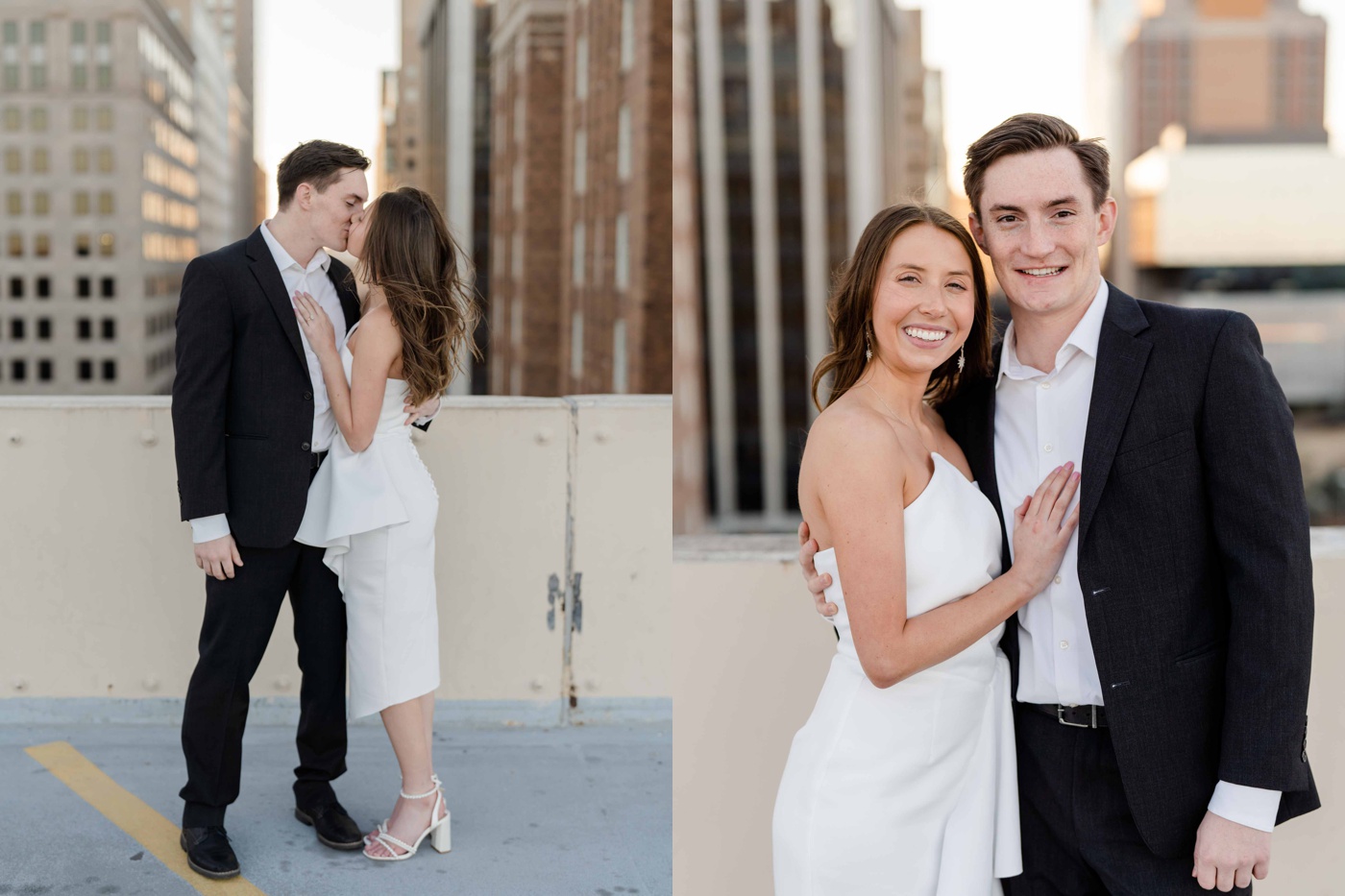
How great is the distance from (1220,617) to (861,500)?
624 mm

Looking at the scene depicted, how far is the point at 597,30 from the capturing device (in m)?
61.1

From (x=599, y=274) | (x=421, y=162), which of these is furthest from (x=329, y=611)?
(x=599, y=274)

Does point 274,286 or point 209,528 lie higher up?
point 274,286

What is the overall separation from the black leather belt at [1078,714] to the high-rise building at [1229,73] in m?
106

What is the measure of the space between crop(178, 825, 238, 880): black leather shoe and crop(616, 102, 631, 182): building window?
58.0 metres

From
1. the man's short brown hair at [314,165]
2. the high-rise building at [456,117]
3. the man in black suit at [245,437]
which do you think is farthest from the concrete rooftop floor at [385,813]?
the high-rise building at [456,117]

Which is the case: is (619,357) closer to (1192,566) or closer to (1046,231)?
(1046,231)

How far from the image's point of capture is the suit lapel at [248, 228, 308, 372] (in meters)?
3.01

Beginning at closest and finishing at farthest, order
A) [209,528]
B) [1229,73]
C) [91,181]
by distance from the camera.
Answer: [209,528] → [91,181] → [1229,73]

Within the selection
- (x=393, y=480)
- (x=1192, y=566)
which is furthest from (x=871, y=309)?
(x=393, y=480)

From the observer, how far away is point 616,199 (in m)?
62.1

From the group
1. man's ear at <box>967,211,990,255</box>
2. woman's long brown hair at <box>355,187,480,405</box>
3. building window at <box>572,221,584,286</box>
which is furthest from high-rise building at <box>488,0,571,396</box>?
man's ear at <box>967,211,990,255</box>

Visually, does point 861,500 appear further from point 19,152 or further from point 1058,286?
point 19,152

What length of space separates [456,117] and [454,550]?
1436 inches
